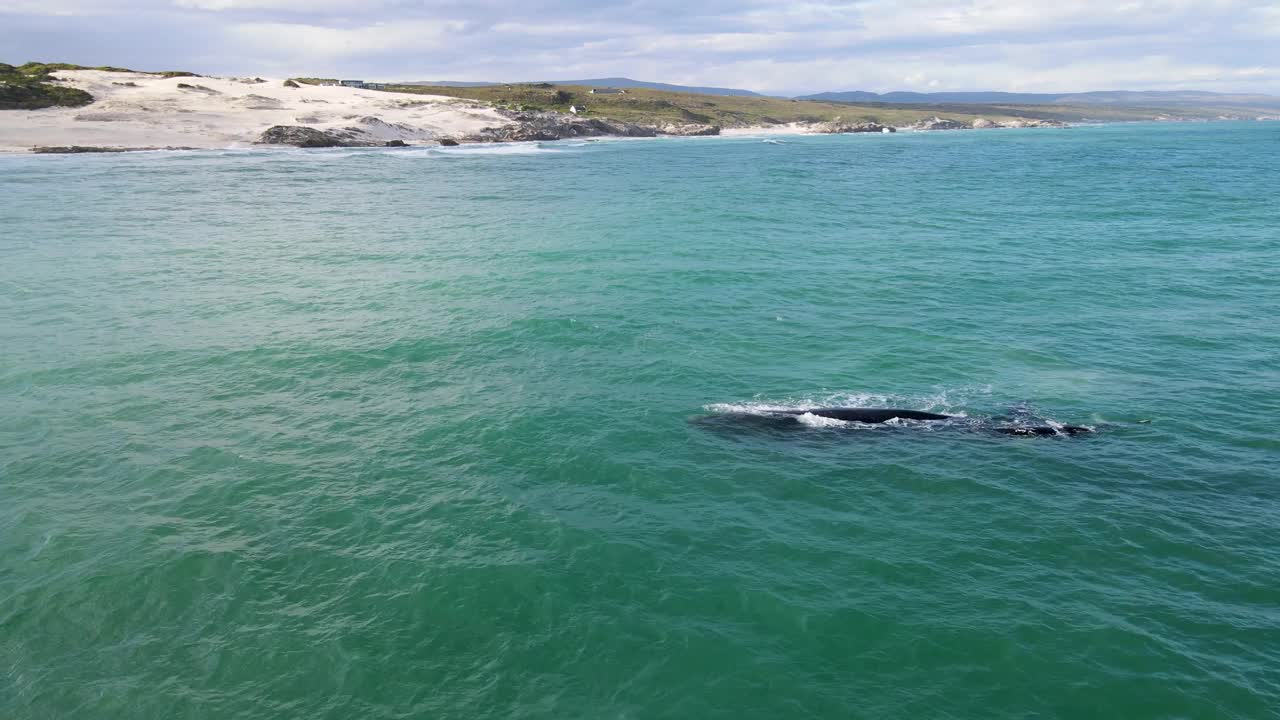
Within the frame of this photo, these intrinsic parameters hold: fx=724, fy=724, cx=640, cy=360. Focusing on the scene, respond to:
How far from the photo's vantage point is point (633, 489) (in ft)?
63.7

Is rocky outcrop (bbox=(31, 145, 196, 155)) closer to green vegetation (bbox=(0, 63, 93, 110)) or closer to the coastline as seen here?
the coastline

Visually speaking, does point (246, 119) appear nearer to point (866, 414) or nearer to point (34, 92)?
point (34, 92)

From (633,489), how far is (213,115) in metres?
144

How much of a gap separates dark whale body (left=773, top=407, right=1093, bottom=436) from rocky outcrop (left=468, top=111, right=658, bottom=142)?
145m

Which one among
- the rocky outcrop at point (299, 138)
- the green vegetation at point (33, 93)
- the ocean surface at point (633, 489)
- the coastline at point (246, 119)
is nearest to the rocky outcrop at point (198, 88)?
the coastline at point (246, 119)

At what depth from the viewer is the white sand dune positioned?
113 meters

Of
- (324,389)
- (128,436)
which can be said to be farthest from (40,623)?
(324,389)

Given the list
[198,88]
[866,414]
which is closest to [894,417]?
[866,414]

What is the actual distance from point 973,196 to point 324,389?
225 feet

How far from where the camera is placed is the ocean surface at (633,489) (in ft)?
43.5

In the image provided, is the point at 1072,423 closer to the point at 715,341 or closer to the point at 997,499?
the point at 997,499

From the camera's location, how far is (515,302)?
3550 centimetres

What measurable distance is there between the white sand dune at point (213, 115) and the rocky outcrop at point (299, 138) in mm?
2665

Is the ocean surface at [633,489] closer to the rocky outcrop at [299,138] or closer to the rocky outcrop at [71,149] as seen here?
the rocky outcrop at [71,149]
